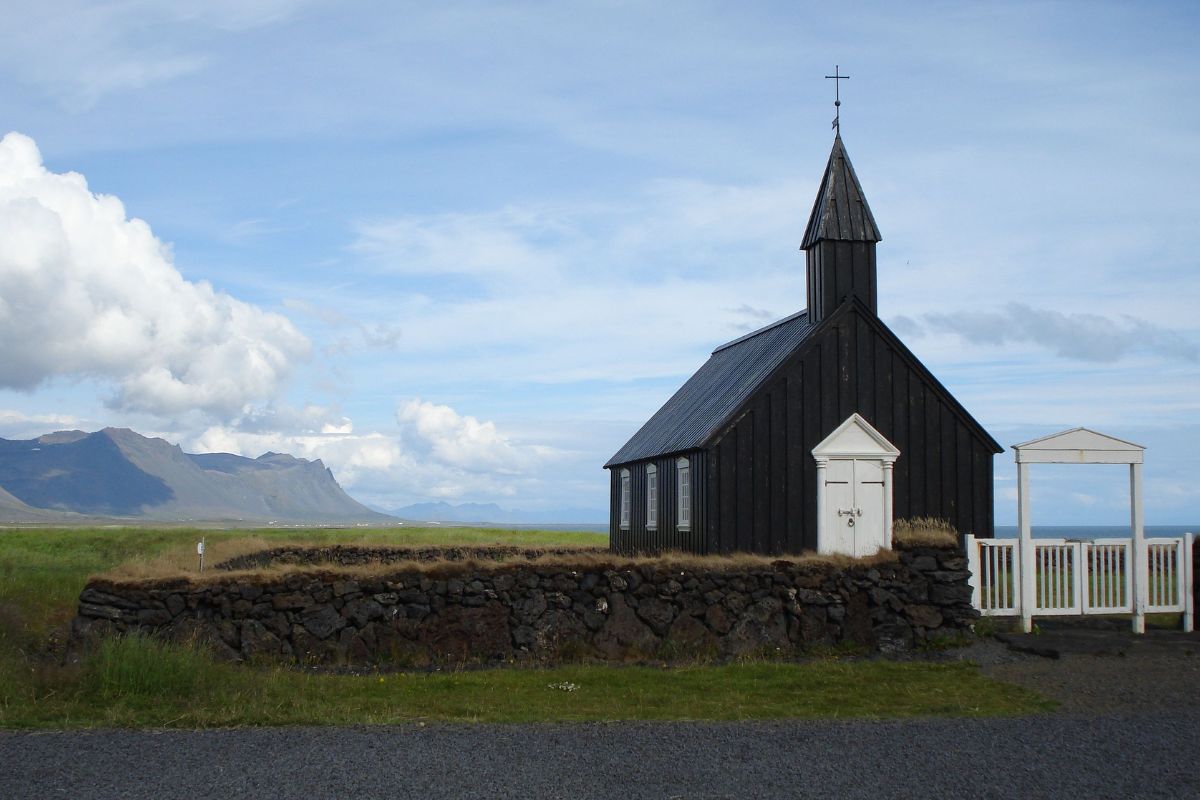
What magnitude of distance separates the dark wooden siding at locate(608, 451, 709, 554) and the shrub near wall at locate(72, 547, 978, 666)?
5.53 m

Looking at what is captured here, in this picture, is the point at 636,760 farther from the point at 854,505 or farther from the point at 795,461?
the point at 854,505

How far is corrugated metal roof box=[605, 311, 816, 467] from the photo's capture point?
23812 mm

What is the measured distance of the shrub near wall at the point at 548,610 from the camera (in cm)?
1580

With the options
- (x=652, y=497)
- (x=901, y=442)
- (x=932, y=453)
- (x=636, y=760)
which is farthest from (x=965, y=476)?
(x=636, y=760)

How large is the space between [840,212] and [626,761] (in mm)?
17412

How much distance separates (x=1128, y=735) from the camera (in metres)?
11.0

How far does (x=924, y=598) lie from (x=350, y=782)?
1066 cm

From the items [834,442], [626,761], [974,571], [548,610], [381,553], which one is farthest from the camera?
[381,553]

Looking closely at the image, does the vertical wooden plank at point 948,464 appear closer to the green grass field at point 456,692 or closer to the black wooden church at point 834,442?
the black wooden church at point 834,442

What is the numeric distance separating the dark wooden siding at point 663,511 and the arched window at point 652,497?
0.48 ft

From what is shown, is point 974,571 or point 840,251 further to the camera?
point 840,251

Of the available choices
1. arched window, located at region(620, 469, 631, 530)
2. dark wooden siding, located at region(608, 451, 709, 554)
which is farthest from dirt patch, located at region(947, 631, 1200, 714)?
arched window, located at region(620, 469, 631, 530)

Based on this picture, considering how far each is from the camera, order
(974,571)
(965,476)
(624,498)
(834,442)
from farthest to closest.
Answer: (624,498)
(965,476)
(834,442)
(974,571)

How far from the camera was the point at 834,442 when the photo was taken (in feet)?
75.3
